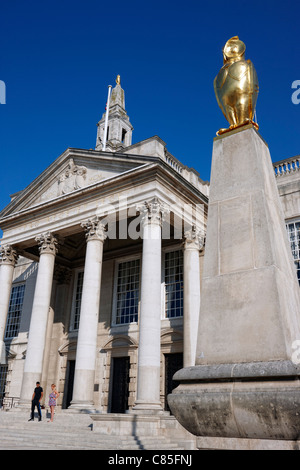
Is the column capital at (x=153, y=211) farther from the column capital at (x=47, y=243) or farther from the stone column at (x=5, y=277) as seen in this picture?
the stone column at (x=5, y=277)

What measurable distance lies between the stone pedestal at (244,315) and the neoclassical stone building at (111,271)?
10444 mm

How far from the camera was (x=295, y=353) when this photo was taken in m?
4.07

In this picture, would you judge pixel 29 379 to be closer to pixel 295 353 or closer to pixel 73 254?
pixel 73 254

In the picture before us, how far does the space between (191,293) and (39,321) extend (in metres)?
6.86

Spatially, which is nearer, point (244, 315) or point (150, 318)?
point (244, 315)

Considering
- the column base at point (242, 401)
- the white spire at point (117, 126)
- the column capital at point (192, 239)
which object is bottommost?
the column base at point (242, 401)

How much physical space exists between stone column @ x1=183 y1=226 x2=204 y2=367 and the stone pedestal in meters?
12.9

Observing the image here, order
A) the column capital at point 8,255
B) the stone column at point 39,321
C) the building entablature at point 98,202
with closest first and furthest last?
the building entablature at point 98,202 → the stone column at point 39,321 → the column capital at point 8,255

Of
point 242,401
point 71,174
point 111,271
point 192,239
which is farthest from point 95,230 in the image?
point 242,401

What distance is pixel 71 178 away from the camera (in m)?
20.8

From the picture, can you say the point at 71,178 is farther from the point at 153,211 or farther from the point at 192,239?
the point at 192,239

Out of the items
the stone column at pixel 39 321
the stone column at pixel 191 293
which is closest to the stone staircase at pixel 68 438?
the stone column at pixel 39 321

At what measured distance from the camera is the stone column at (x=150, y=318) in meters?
14.3

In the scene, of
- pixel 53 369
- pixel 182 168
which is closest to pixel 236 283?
pixel 182 168
